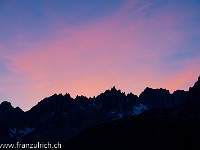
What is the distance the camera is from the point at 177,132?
14338cm

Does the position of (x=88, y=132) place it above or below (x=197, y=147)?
above

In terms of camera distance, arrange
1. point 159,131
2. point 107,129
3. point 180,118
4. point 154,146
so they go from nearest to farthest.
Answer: point 154,146 < point 159,131 < point 180,118 < point 107,129

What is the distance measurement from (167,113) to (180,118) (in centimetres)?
2099

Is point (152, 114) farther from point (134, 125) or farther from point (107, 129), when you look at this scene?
point (107, 129)

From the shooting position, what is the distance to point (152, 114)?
193 meters

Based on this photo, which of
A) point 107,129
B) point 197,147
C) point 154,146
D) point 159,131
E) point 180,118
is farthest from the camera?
point 107,129

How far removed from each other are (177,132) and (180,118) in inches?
1128

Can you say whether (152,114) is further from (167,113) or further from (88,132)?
(88,132)

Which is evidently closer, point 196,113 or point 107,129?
point 196,113

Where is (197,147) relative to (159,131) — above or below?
below

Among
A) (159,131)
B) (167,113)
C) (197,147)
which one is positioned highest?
(167,113)

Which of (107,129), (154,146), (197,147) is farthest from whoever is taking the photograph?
(107,129)

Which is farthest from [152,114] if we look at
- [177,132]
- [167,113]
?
[177,132]

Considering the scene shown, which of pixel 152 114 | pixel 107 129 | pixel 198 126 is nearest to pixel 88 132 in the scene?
pixel 107 129
